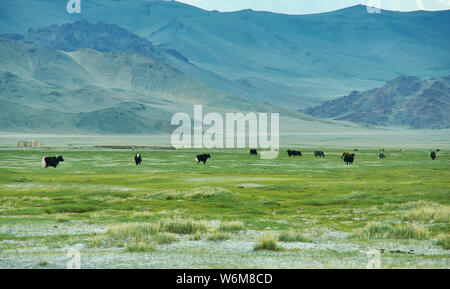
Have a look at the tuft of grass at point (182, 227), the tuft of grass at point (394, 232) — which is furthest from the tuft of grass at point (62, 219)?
the tuft of grass at point (394, 232)

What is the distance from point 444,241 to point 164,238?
8.61 m

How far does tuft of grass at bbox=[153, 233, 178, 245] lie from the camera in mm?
18609

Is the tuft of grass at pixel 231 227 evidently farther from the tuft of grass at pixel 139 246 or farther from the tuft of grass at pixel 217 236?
the tuft of grass at pixel 139 246

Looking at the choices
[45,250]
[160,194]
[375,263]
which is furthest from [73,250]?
[160,194]

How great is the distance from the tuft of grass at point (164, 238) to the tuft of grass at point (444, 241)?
27.0 feet

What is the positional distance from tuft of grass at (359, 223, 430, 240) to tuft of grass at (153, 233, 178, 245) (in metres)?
6.35

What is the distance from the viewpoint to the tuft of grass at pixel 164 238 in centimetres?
1861

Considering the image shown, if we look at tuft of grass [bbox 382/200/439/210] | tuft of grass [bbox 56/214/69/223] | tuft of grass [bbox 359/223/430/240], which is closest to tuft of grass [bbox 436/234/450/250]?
tuft of grass [bbox 359/223/430/240]

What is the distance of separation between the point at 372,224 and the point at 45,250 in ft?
37.3

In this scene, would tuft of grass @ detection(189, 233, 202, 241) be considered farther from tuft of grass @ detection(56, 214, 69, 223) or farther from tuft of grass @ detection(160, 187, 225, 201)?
tuft of grass @ detection(160, 187, 225, 201)

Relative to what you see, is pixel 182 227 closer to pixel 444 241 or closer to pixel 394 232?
pixel 394 232

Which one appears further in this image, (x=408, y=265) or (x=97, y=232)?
(x=97, y=232)

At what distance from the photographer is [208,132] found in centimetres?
19388
